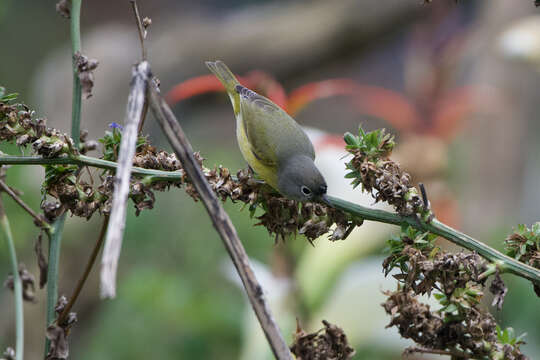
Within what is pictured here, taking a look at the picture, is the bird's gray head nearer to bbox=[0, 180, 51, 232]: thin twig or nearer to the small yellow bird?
the small yellow bird

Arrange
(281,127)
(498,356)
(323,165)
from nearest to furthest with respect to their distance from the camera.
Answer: (498,356)
(281,127)
(323,165)

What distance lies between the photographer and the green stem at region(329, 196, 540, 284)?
95 centimetres

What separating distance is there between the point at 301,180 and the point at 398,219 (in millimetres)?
518

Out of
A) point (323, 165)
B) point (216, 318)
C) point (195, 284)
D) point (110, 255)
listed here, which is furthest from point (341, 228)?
point (195, 284)

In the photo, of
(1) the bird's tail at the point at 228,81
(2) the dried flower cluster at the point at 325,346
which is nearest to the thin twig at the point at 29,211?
(2) the dried flower cluster at the point at 325,346

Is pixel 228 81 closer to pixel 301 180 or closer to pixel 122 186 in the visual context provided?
pixel 301 180

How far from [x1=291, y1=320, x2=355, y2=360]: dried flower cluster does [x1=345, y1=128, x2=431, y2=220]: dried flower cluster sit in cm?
24

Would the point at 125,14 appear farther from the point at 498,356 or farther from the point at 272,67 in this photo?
the point at 498,356

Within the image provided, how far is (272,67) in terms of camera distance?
5102 millimetres

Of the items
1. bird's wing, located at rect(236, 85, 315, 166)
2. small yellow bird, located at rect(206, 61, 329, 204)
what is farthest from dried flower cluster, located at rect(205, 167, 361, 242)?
bird's wing, located at rect(236, 85, 315, 166)

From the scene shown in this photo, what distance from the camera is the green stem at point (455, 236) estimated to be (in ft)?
3.12

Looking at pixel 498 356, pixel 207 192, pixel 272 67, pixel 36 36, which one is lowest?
pixel 498 356

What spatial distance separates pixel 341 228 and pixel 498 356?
32 centimetres

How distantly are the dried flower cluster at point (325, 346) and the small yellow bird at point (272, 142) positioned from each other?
1.62 ft
